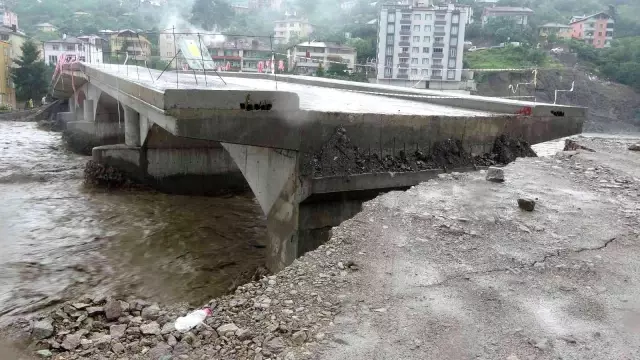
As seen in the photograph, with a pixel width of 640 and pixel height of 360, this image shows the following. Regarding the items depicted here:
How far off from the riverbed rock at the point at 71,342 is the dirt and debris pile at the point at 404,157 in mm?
3967

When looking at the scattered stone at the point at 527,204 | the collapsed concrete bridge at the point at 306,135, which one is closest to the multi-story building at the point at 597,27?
the collapsed concrete bridge at the point at 306,135

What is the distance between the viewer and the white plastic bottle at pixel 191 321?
172 inches

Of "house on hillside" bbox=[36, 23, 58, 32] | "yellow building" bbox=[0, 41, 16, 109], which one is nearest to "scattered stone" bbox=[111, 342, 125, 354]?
"yellow building" bbox=[0, 41, 16, 109]

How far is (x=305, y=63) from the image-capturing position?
164ft

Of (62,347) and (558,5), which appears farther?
(558,5)

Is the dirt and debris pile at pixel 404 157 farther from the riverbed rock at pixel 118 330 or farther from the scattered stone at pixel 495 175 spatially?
the riverbed rock at pixel 118 330

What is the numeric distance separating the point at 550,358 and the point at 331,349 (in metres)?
1.46

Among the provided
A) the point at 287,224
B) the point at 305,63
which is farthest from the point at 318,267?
the point at 305,63

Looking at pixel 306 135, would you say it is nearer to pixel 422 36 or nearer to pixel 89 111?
pixel 89 111

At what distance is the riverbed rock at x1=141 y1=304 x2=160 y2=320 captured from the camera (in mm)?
5499

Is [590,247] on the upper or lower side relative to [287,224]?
upper

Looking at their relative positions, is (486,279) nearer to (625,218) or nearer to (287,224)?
(625,218)

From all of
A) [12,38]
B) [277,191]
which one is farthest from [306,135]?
[12,38]

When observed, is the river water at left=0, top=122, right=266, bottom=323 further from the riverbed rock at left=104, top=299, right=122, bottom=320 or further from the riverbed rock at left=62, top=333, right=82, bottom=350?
the riverbed rock at left=62, top=333, right=82, bottom=350
